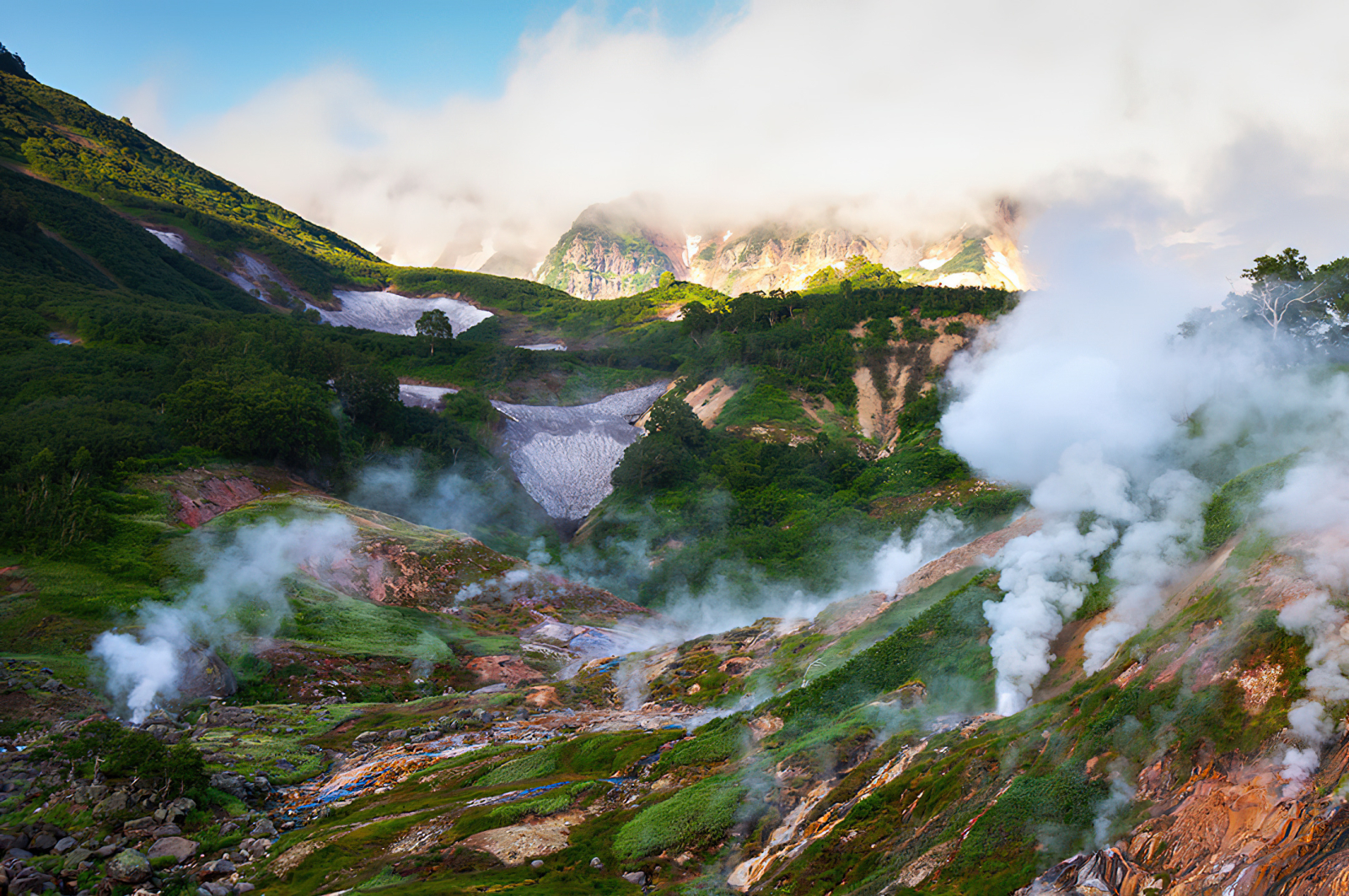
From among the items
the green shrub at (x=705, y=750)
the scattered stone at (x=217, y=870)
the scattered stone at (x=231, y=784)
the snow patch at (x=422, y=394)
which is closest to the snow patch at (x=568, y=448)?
the snow patch at (x=422, y=394)

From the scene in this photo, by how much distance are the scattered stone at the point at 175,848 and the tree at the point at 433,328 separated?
6571 cm

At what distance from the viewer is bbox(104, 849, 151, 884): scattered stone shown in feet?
36.2

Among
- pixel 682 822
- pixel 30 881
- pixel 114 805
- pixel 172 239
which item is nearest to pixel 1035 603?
pixel 682 822

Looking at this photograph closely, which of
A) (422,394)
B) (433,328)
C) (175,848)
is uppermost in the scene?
(433,328)

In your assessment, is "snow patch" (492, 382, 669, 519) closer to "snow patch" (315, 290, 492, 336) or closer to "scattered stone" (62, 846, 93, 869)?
"snow patch" (315, 290, 492, 336)

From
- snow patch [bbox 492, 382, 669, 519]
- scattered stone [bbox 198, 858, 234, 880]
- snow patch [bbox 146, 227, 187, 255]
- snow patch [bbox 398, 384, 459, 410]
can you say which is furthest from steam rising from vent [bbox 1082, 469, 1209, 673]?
snow patch [bbox 146, 227, 187, 255]

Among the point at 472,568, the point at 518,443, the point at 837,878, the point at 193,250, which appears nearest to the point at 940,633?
the point at 837,878

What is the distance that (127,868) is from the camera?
1114 centimetres

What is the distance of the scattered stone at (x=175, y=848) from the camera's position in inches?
471

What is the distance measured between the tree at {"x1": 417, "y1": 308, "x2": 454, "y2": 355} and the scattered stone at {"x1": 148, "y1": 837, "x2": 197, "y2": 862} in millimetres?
65708

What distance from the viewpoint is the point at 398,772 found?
1634cm

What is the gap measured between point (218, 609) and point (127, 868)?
15381 mm

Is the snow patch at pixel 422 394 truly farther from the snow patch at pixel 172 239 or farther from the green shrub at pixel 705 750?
the green shrub at pixel 705 750

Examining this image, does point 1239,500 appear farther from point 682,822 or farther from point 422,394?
point 422,394
